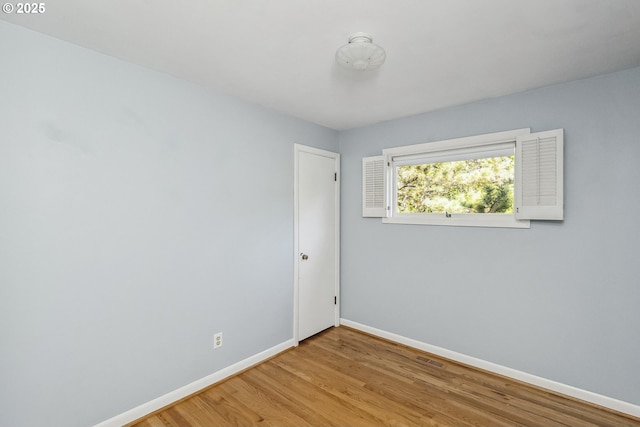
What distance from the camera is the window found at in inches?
93.9

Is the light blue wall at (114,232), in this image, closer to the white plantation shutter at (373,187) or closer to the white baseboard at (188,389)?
the white baseboard at (188,389)

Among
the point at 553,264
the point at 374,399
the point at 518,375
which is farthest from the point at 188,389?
the point at 553,264

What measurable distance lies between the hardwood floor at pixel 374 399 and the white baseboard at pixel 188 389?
2.1 inches

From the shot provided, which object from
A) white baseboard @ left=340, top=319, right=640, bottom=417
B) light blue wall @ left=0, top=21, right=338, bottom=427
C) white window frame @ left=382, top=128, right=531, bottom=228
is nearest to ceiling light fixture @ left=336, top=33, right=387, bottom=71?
light blue wall @ left=0, top=21, right=338, bottom=427

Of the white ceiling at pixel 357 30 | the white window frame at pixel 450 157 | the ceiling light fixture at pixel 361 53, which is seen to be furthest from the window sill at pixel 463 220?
the ceiling light fixture at pixel 361 53

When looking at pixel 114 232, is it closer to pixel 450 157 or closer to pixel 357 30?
pixel 357 30

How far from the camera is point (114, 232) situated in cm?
197

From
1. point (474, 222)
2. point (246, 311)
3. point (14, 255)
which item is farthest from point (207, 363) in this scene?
point (474, 222)

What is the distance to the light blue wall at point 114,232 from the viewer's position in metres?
1.66

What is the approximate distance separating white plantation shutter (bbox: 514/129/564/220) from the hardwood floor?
1.41 m

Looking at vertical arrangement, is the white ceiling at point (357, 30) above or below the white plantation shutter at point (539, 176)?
above

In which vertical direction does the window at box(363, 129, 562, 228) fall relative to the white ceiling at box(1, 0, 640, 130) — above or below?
below

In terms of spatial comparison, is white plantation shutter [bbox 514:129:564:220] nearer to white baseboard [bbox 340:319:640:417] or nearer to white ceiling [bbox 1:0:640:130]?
white ceiling [bbox 1:0:640:130]

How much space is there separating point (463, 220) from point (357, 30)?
199 cm
